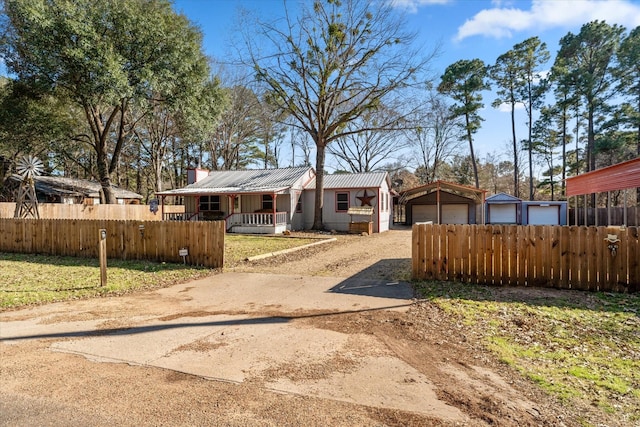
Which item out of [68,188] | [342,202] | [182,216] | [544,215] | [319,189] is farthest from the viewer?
[68,188]

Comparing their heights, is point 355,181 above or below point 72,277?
above

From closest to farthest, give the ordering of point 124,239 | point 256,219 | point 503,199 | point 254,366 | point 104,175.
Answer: point 254,366 → point 124,239 → point 256,219 → point 104,175 → point 503,199

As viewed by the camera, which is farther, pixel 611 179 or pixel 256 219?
pixel 256 219

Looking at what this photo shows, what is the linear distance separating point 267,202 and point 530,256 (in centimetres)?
1757

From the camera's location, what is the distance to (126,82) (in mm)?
19109

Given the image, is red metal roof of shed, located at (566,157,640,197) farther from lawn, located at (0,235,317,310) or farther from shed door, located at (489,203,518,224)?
lawn, located at (0,235,317,310)

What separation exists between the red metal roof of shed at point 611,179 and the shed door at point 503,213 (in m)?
9.58

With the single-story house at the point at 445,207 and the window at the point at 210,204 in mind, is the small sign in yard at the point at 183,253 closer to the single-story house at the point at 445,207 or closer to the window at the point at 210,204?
the window at the point at 210,204

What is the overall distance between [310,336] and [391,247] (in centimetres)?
1005

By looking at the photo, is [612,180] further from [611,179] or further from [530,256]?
[530,256]

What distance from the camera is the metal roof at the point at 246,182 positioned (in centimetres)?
2178

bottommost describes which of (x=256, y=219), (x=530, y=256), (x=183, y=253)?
(x=183, y=253)

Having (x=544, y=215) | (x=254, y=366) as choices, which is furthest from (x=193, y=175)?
(x=544, y=215)

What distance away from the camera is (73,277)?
8305 mm
